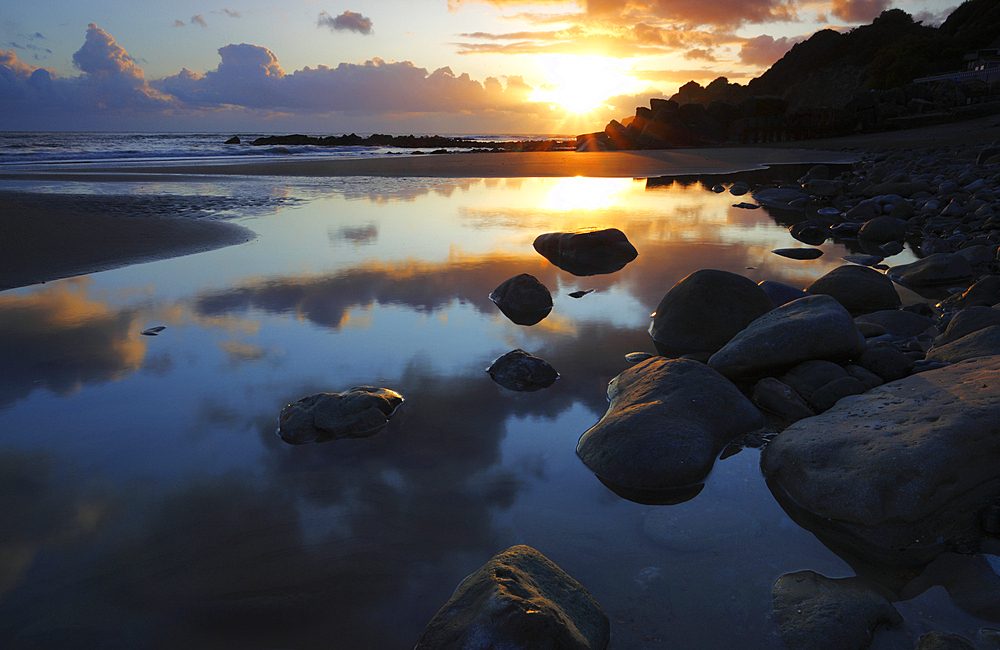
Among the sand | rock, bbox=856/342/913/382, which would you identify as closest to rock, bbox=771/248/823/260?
rock, bbox=856/342/913/382

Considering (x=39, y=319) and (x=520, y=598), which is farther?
(x=39, y=319)

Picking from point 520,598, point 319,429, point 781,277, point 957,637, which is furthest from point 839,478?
point 781,277

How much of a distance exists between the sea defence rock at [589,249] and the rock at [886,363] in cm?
403

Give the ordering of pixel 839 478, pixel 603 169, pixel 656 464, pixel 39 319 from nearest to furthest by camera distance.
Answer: pixel 839 478, pixel 656 464, pixel 39 319, pixel 603 169

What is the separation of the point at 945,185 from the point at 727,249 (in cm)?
663

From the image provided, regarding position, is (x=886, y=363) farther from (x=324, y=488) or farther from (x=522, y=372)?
(x=324, y=488)

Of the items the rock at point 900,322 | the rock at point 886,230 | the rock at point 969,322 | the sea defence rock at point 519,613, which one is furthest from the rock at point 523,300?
the rock at point 886,230

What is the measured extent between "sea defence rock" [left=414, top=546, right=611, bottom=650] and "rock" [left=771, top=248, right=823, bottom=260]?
A: 740cm

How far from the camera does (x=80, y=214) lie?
9969mm

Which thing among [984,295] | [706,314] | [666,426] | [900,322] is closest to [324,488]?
[666,426]

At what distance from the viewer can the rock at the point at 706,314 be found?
468cm

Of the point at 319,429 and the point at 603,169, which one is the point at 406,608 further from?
the point at 603,169

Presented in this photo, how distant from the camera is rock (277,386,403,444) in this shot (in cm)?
327

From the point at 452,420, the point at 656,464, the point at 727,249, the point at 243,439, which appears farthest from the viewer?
the point at 727,249
